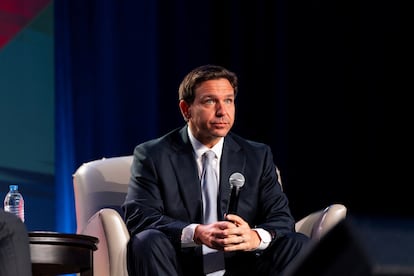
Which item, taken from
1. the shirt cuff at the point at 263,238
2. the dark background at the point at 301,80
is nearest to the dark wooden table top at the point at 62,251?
the shirt cuff at the point at 263,238

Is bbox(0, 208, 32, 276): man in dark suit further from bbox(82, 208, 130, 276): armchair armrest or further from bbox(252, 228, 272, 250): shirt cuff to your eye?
bbox(252, 228, 272, 250): shirt cuff

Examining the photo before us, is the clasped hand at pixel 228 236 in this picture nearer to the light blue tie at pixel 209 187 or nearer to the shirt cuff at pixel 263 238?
the shirt cuff at pixel 263 238

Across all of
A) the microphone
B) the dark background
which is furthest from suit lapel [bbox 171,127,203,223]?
the dark background

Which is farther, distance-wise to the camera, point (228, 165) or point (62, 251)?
point (228, 165)

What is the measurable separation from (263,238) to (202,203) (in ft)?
1.01

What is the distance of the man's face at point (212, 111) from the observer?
282cm

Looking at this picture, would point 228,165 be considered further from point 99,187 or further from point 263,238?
point 99,187

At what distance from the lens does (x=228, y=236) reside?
2.50m

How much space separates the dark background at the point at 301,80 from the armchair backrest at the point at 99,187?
1143mm

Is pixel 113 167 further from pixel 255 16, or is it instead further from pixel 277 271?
pixel 255 16

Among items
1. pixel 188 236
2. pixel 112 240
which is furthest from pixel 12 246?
pixel 188 236

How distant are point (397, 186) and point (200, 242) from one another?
2246mm

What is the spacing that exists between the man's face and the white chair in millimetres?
431

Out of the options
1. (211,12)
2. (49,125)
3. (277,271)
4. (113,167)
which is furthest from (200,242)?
(211,12)
